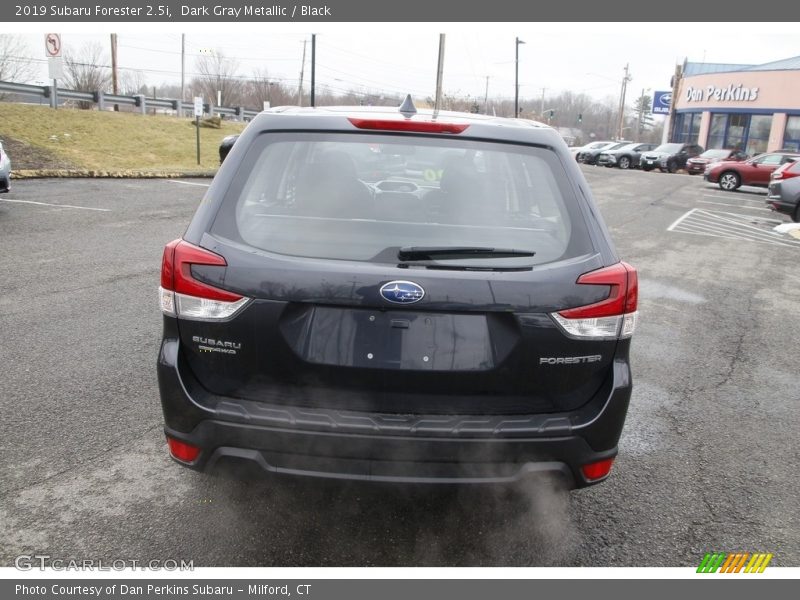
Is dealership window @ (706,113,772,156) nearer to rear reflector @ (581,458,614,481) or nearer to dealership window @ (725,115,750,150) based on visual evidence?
dealership window @ (725,115,750,150)

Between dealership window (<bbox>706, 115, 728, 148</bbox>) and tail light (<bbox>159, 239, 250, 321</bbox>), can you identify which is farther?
dealership window (<bbox>706, 115, 728, 148</bbox>)

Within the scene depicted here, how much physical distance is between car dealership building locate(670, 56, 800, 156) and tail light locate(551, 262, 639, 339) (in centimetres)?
4421

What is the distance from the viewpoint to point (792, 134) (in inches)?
1561

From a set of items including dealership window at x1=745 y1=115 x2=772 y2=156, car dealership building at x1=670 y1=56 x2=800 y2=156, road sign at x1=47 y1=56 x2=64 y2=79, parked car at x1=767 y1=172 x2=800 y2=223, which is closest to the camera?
parked car at x1=767 y1=172 x2=800 y2=223

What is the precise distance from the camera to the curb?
16125 millimetres

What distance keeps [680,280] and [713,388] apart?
4.16 meters

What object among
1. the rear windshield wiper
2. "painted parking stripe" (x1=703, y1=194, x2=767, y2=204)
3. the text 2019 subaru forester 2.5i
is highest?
the rear windshield wiper

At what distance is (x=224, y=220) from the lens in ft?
8.29

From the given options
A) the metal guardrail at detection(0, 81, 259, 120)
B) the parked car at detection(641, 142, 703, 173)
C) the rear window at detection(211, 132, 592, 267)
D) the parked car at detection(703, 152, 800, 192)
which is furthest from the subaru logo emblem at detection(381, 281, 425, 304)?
the parked car at detection(641, 142, 703, 173)

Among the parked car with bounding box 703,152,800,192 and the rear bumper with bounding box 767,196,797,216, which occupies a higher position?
the parked car with bounding box 703,152,800,192

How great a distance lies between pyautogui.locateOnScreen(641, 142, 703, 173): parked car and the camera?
35.7 metres

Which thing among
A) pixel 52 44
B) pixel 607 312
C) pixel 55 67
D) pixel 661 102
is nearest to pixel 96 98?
pixel 55 67

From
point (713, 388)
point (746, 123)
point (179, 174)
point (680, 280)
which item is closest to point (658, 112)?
point (746, 123)

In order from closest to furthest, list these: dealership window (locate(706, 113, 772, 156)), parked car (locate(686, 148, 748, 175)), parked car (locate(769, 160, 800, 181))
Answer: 1. parked car (locate(769, 160, 800, 181))
2. parked car (locate(686, 148, 748, 175))
3. dealership window (locate(706, 113, 772, 156))
